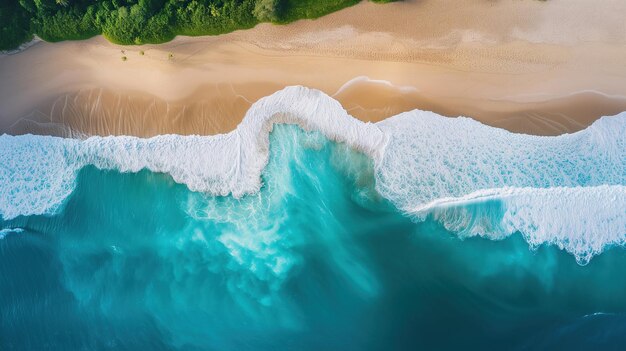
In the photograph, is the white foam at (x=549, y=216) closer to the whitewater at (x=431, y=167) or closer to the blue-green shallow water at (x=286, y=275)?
the whitewater at (x=431, y=167)

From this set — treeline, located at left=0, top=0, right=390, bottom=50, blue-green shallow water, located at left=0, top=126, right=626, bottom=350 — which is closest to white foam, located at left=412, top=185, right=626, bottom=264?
blue-green shallow water, located at left=0, top=126, right=626, bottom=350

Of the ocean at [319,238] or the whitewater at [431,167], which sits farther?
the whitewater at [431,167]

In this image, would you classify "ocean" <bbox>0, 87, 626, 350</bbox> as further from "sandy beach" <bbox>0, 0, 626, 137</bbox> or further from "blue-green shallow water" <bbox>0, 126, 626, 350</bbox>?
"sandy beach" <bbox>0, 0, 626, 137</bbox>

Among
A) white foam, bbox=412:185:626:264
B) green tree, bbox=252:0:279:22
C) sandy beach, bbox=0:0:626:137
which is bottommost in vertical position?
white foam, bbox=412:185:626:264

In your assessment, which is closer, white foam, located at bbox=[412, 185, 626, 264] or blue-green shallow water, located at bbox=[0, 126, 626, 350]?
blue-green shallow water, located at bbox=[0, 126, 626, 350]

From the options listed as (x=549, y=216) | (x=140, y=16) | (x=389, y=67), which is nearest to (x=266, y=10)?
(x=140, y=16)

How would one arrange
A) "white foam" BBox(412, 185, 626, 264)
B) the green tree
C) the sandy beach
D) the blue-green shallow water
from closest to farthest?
the blue-green shallow water
"white foam" BBox(412, 185, 626, 264)
the green tree
the sandy beach

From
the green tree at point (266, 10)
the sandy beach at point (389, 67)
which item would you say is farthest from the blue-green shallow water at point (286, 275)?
the green tree at point (266, 10)
